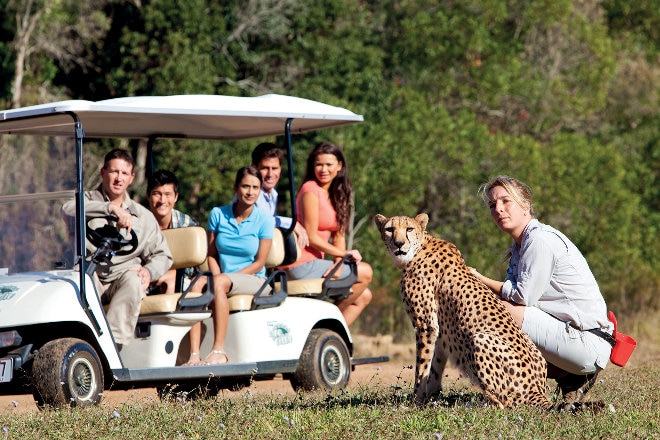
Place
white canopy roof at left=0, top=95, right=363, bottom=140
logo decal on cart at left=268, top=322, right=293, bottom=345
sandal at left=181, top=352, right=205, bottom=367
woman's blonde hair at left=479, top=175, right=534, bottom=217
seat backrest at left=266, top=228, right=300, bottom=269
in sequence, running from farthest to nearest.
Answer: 1. seat backrest at left=266, top=228, right=300, bottom=269
2. logo decal on cart at left=268, top=322, right=293, bottom=345
3. sandal at left=181, top=352, right=205, bottom=367
4. white canopy roof at left=0, top=95, right=363, bottom=140
5. woman's blonde hair at left=479, top=175, right=534, bottom=217

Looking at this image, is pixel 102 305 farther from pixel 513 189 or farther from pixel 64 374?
pixel 513 189

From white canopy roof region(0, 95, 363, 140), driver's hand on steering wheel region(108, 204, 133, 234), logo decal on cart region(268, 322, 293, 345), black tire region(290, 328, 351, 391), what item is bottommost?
black tire region(290, 328, 351, 391)

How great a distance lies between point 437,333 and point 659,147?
1797 centimetres

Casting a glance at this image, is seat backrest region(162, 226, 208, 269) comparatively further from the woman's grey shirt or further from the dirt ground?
the woman's grey shirt

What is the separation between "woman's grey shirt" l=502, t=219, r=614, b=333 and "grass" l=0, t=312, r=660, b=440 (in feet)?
1.61

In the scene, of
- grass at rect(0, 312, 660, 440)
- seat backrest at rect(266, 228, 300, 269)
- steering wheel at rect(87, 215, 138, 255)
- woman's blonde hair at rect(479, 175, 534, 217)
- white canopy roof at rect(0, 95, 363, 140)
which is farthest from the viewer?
seat backrest at rect(266, 228, 300, 269)

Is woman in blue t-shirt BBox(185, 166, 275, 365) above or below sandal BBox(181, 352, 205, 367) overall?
above

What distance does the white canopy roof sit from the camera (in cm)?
679

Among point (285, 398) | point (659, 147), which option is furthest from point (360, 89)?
point (285, 398)

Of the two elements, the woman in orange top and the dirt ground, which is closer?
the dirt ground

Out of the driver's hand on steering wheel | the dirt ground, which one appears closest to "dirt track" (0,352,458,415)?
the dirt ground

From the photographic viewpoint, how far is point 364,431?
211 inches

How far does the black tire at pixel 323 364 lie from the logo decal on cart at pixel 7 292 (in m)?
2.16

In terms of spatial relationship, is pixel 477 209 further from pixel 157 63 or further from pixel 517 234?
pixel 517 234
